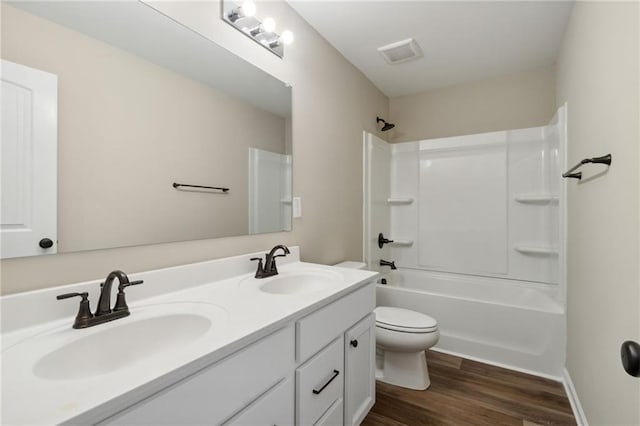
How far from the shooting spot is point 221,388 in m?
0.74

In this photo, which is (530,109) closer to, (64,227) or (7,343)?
(64,227)

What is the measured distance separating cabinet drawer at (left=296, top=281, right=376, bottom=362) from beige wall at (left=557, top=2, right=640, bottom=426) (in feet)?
3.09

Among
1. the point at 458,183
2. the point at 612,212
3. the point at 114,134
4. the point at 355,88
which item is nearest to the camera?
the point at 114,134

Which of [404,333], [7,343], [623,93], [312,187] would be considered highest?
[623,93]

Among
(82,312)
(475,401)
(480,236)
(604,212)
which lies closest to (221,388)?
(82,312)

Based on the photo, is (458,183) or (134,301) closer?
(134,301)

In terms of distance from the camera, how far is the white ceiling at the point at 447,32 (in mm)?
1834

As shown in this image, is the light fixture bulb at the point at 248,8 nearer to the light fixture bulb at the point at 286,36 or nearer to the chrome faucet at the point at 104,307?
the light fixture bulb at the point at 286,36

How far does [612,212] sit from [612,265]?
0.67 feet

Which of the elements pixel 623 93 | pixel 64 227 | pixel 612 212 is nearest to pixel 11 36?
pixel 64 227

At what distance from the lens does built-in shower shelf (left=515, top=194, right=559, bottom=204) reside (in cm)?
248

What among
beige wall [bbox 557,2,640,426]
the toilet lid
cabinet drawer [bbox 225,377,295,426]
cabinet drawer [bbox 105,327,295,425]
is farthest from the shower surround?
cabinet drawer [bbox 105,327,295,425]

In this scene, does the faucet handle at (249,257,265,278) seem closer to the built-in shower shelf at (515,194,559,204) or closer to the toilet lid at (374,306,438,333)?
the toilet lid at (374,306,438,333)

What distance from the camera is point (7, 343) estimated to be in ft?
2.40
